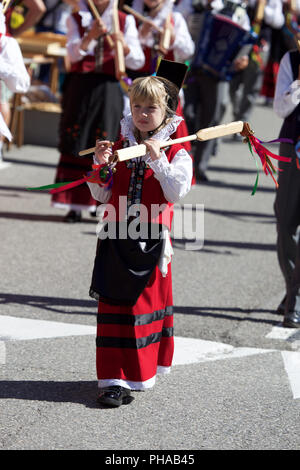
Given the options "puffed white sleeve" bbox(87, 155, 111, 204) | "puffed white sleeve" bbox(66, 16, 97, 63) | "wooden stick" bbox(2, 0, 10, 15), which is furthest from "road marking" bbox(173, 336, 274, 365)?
"puffed white sleeve" bbox(66, 16, 97, 63)

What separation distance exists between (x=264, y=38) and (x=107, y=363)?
902cm

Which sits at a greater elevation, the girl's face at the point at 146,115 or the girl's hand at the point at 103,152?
the girl's face at the point at 146,115

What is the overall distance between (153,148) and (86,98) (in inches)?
164

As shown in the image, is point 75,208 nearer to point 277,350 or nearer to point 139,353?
point 277,350

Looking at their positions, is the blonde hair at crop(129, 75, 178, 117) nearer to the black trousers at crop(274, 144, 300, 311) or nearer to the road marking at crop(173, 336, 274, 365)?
the road marking at crop(173, 336, 274, 365)

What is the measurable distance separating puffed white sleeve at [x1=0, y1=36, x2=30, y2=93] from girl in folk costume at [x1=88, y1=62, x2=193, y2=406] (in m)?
1.42

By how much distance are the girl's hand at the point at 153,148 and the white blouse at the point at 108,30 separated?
3699 mm

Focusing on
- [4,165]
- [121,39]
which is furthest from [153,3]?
[4,165]

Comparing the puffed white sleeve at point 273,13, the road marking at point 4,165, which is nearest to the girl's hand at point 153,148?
the road marking at point 4,165

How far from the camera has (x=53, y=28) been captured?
44.1 ft

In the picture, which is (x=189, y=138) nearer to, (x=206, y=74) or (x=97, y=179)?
(x=97, y=179)

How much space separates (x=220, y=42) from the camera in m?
9.86

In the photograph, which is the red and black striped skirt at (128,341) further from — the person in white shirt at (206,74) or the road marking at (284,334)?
the person in white shirt at (206,74)

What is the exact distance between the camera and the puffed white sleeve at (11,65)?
561cm
